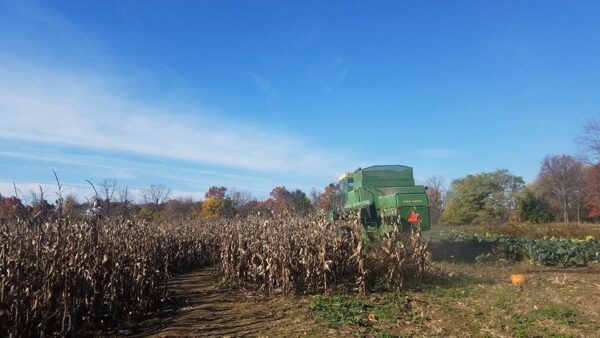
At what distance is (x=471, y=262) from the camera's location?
13539 millimetres

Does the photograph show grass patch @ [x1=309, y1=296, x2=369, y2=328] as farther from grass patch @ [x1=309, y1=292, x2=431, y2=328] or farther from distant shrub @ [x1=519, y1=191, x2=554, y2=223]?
distant shrub @ [x1=519, y1=191, x2=554, y2=223]

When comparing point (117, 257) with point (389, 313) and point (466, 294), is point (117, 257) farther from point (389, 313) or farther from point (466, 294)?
point (466, 294)

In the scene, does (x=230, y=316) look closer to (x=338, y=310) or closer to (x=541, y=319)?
(x=338, y=310)

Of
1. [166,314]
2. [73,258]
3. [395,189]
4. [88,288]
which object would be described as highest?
[395,189]

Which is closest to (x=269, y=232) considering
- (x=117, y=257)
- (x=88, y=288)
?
(x=117, y=257)

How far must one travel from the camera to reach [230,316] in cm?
743

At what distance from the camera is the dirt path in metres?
6.46

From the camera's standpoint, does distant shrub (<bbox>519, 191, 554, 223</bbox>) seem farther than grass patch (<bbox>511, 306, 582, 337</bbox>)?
Yes

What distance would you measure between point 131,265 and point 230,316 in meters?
1.98

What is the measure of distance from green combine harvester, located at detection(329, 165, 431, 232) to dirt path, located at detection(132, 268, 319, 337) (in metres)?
3.67

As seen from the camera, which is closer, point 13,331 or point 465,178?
point 13,331

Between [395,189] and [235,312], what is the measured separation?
7.51 m

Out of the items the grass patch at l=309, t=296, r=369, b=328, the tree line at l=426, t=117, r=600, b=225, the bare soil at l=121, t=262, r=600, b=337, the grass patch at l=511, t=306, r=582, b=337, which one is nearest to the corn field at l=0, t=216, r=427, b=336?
the bare soil at l=121, t=262, r=600, b=337

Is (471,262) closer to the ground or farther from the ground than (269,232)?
closer to the ground
